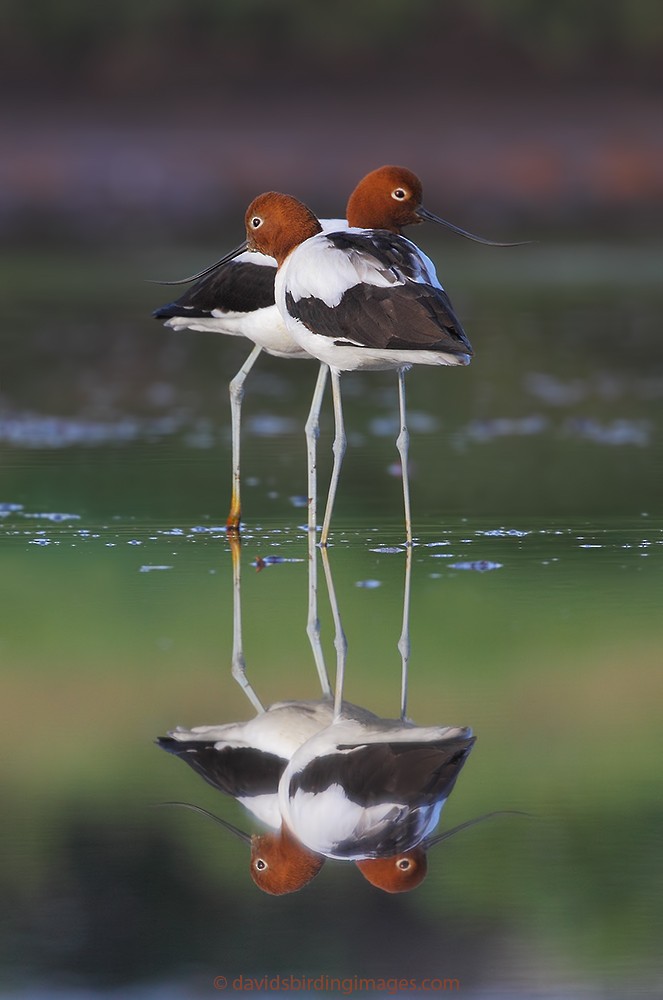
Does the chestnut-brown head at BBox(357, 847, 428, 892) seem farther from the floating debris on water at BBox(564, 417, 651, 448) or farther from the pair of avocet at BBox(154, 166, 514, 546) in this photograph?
the floating debris on water at BBox(564, 417, 651, 448)

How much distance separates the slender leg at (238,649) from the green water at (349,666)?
3cm

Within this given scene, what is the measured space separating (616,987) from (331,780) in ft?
3.05

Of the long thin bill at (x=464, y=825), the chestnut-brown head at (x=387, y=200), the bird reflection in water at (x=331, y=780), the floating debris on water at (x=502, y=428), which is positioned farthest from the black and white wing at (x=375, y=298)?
the floating debris on water at (x=502, y=428)

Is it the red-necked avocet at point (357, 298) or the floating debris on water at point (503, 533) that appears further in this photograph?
the floating debris on water at point (503, 533)

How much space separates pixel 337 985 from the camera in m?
2.97

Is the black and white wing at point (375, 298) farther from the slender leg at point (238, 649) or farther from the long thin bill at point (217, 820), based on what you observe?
the long thin bill at point (217, 820)

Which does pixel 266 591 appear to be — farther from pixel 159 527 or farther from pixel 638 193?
pixel 638 193

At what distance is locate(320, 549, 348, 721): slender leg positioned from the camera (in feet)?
14.4

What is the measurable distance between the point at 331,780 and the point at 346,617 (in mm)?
1455

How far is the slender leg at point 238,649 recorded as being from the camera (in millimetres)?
4453

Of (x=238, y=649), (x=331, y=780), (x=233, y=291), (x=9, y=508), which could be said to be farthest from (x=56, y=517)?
(x=331, y=780)

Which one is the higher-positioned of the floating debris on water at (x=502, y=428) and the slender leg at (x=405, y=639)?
the floating debris on water at (x=502, y=428)

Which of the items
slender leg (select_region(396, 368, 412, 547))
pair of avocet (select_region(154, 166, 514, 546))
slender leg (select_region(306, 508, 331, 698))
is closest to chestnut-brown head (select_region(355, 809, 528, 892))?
slender leg (select_region(306, 508, 331, 698))

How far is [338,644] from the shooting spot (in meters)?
4.93
